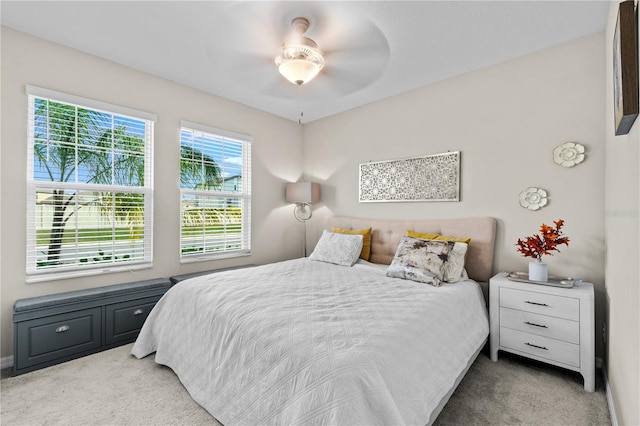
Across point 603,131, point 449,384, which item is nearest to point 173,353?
point 449,384

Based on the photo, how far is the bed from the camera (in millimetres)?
1253

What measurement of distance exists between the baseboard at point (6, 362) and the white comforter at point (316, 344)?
3.01 ft

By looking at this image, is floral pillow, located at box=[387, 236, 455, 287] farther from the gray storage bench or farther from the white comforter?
→ the gray storage bench

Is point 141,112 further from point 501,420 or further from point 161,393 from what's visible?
point 501,420

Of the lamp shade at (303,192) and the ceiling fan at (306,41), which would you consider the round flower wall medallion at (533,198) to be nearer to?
the ceiling fan at (306,41)

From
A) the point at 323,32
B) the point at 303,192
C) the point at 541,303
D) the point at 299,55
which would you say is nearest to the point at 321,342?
the point at 541,303

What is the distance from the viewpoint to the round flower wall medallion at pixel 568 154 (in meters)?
2.40

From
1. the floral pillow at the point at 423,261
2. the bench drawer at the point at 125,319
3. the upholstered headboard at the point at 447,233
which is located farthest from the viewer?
the upholstered headboard at the point at 447,233

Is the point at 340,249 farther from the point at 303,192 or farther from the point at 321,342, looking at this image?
the point at 321,342

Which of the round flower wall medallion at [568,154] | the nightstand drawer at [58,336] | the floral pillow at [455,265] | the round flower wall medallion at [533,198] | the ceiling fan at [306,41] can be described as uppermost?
the ceiling fan at [306,41]

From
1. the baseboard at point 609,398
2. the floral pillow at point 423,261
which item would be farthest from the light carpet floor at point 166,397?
the floral pillow at point 423,261

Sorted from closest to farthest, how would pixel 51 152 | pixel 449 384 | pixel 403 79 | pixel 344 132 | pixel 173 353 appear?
1. pixel 449 384
2. pixel 173 353
3. pixel 51 152
4. pixel 403 79
5. pixel 344 132

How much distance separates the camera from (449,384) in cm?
167

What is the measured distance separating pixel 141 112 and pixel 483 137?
133 inches
